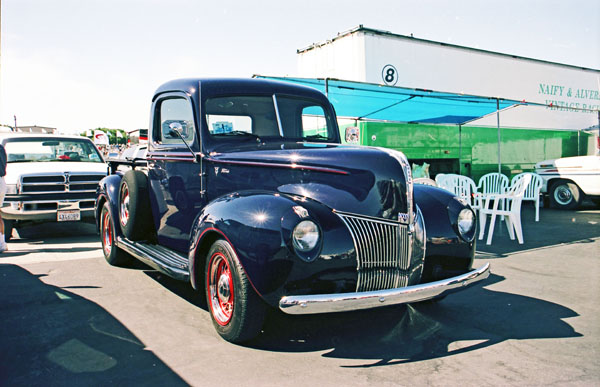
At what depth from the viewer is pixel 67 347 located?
10.6ft

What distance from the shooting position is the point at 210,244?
3.49m

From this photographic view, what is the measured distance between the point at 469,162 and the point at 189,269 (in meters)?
10.8

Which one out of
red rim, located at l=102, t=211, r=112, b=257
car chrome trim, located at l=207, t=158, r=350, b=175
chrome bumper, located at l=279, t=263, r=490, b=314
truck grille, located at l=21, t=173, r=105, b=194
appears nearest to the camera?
chrome bumper, located at l=279, t=263, r=490, b=314

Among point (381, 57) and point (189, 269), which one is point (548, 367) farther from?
point (381, 57)

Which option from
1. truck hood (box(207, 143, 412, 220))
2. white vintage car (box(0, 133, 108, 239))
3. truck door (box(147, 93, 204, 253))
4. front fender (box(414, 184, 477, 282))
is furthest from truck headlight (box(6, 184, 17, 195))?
front fender (box(414, 184, 477, 282))

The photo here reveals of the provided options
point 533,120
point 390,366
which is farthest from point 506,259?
point 533,120

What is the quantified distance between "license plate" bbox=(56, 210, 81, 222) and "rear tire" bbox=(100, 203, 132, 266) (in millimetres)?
2028

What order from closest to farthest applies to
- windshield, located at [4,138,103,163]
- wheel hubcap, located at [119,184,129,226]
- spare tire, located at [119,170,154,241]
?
1. spare tire, located at [119,170,154,241]
2. wheel hubcap, located at [119,184,129,226]
3. windshield, located at [4,138,103,163]

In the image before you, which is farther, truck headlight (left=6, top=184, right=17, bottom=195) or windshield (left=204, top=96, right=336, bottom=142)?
truck headlight (left=6, top=184, right=17, bottom=195)

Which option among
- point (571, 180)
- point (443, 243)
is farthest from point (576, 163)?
point (443, 243)

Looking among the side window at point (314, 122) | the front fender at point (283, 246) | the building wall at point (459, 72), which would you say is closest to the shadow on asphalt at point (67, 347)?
the front fender at point (283, 246)

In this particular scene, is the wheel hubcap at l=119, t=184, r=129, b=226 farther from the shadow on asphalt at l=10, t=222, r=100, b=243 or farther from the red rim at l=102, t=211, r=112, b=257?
the shadow on asphalt at l=10, t=222, r=100, b=243

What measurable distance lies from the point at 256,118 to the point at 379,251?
185 cm

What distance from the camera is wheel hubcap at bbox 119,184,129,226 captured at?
508cm
